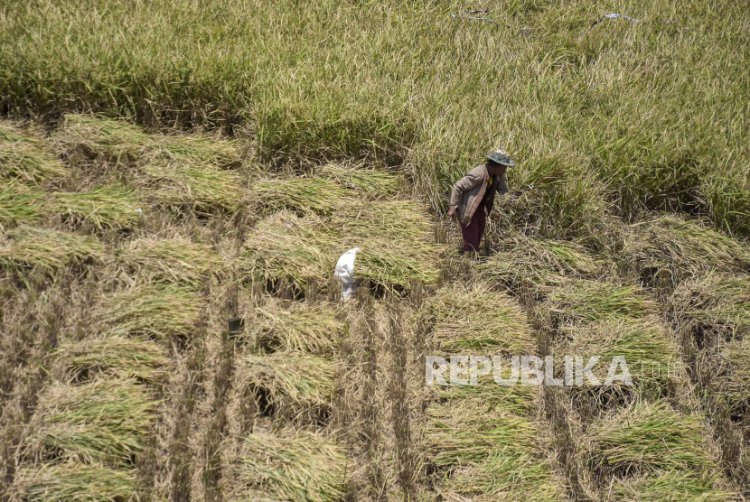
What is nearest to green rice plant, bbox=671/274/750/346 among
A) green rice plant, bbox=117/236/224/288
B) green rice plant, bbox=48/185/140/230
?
green rice plant, bbox=117/236/224/288

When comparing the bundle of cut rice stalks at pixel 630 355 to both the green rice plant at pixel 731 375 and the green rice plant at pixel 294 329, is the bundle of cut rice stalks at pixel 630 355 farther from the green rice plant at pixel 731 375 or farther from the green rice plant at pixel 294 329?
the green rice plant at pixel 294 329

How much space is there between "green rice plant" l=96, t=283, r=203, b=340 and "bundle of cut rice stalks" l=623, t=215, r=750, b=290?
2.50 metres

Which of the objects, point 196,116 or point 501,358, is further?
point 196,116

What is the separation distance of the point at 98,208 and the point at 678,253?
3361mm

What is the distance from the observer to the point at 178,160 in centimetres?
416

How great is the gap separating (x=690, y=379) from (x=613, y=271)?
730 millimetres

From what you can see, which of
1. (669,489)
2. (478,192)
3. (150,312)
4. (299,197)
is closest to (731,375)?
(669,489)

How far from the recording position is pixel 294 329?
334cm

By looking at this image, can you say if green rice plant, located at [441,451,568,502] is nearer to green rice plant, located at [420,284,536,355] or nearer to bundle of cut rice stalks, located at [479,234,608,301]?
green rice plant, located at [420,284,536,355]

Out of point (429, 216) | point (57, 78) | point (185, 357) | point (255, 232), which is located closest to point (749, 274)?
point (429, 216)

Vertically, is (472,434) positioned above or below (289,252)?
below

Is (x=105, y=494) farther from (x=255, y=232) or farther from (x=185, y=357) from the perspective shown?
(x=255, y=232)

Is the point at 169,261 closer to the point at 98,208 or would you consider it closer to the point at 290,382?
the point at 98,208

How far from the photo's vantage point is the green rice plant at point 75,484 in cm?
269
